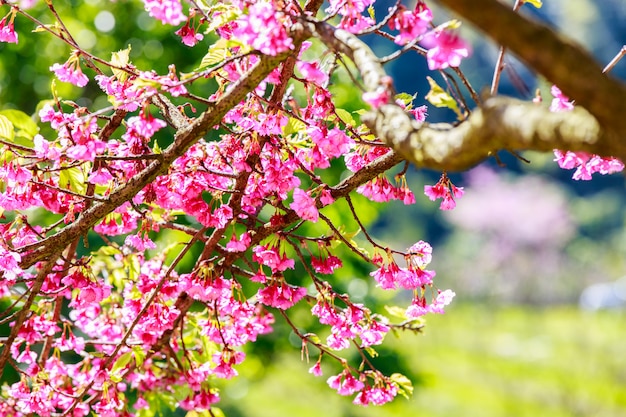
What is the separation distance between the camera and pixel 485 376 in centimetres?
1495

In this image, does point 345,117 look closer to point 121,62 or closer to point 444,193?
point 444,193

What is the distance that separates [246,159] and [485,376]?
46.9ft

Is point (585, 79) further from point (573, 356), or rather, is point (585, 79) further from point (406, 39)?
point (573, 356)

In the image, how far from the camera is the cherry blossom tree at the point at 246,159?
920mm

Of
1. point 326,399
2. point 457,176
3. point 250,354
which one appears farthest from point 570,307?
point 250,354

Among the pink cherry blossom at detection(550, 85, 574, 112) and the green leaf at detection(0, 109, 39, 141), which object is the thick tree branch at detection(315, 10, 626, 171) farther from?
the green leaf at detection(0, 109, 39, 141)

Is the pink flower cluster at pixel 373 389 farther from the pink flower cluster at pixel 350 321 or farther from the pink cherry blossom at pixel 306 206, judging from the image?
the pink cherry blossom at pixel 306 206

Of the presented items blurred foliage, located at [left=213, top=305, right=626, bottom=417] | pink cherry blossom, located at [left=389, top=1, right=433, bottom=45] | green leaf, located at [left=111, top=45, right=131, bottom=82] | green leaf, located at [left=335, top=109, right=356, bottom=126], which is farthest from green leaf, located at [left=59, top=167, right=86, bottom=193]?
blurred foliage, located at [left=213, top=305, right=626, bottom=417]

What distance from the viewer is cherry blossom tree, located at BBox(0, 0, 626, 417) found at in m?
0.92

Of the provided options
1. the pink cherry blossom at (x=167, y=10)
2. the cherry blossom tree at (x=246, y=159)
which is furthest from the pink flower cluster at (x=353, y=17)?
the pink cherry blossom at (x=167, y=10)

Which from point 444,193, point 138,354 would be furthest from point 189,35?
point 138,354

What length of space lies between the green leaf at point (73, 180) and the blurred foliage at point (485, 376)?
458 cm

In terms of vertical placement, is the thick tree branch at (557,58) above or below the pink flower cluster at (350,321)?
below

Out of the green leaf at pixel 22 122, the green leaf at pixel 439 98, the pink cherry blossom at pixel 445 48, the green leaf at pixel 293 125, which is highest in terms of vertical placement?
the green leaf at pixel 22 122
